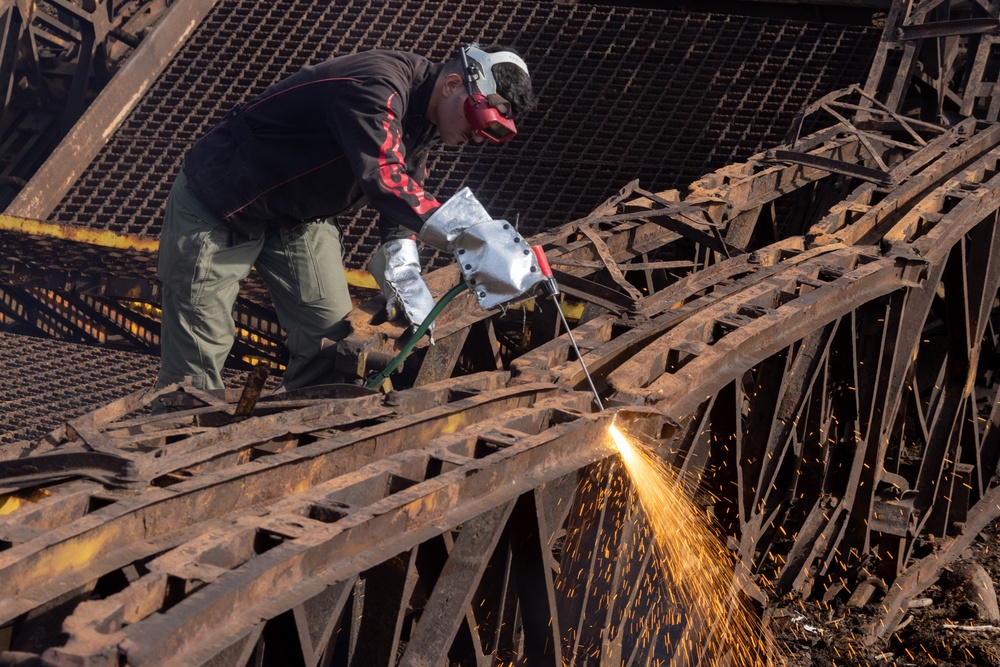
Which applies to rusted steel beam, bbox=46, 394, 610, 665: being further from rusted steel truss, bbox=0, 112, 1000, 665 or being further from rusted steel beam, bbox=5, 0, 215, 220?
rusted steel beam, bbox=5, 0, 215, 220

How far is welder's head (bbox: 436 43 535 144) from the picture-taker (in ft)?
12.6

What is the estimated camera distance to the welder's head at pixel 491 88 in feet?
12.6

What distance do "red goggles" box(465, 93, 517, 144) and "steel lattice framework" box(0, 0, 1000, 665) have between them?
1.69 feet

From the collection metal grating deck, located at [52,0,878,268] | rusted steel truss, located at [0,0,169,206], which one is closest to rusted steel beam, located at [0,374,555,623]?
metal grating deck, located at [52,0,878,268]

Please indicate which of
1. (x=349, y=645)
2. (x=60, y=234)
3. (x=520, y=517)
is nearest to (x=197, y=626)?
(x=520, y=517)

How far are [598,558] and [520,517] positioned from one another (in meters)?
0.56

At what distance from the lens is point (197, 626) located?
185 centimetres

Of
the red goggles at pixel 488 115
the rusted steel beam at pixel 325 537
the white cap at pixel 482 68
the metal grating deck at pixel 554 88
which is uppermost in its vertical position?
the white cap at pixel 482 68

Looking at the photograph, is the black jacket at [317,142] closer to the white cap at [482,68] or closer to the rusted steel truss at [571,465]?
the white cap at [482,68]

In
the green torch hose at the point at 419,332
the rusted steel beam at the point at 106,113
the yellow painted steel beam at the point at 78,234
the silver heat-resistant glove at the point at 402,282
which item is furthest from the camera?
the rusted steel beam at the point at 106,113

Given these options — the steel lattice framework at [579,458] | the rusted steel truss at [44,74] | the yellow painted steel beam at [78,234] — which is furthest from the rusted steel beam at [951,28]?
the rusted steel truss at [44,74]

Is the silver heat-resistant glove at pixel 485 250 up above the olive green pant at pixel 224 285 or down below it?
above

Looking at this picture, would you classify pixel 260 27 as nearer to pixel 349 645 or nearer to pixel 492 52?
pixel 492 52

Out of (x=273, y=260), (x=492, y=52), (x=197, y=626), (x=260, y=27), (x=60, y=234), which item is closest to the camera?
(x=197, y=626)
